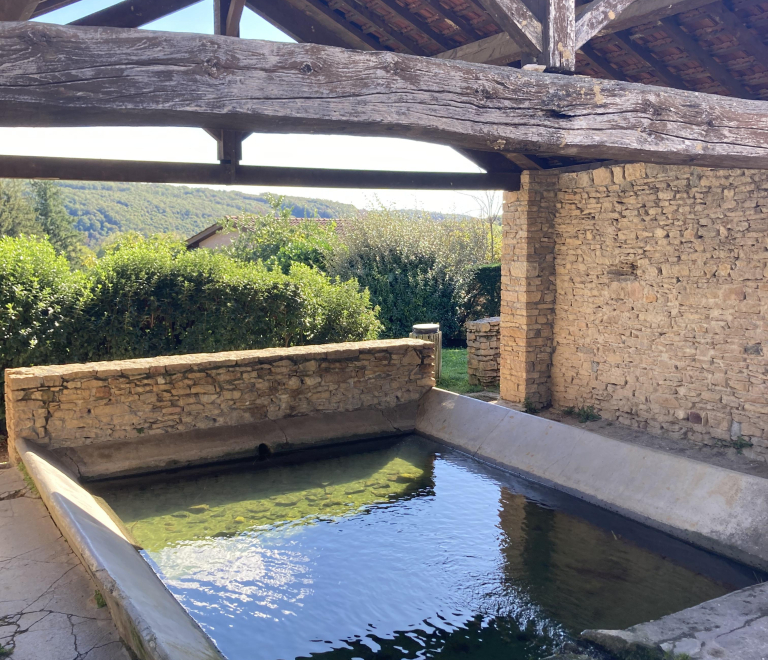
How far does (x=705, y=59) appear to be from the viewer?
205 inches

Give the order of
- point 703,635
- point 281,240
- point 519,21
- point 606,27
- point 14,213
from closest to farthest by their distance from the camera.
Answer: point 703,635 < point 519,21 < point 606,27 < point 281,240 < point 14,213

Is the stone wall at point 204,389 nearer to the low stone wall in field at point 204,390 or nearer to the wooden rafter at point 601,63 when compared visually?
the low stone wall in field at point 204,390

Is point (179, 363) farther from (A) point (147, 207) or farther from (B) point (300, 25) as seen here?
(A) point (147, 207)

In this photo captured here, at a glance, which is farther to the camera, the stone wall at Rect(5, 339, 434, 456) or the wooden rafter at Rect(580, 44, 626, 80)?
the wooden rafter at Rect(580, 44, 626, 80)

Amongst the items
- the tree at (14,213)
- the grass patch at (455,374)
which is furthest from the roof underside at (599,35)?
the tree at (14,213)

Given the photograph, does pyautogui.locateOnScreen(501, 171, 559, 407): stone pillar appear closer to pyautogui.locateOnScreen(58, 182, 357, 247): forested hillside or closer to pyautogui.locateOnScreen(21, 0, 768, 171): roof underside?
pyautogui.locateOnScreen(21, 0, 768, 171): roof underside

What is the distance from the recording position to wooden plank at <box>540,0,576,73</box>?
336 cm

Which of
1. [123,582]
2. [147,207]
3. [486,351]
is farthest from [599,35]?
[147,207]

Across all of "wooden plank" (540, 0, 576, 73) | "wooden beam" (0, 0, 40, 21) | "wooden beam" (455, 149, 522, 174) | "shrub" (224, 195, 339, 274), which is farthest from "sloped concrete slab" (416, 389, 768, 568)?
"shrub" (224, 195, 339, 274)

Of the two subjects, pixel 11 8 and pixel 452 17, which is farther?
pixel 452 17

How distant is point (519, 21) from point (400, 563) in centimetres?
322

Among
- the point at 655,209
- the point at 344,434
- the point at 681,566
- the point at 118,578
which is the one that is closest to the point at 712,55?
the point at 655,209

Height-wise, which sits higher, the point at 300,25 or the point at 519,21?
the point at 300,25

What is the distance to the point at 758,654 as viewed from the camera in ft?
9.60
